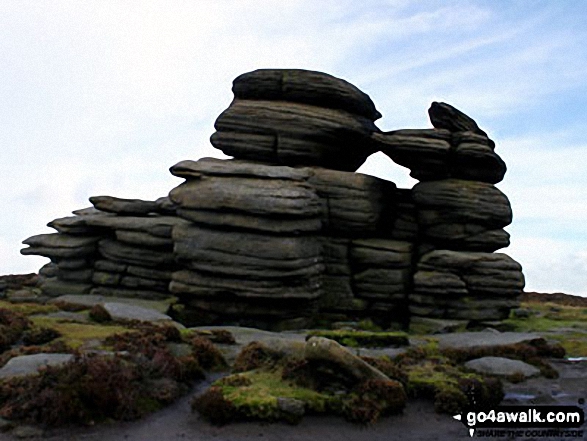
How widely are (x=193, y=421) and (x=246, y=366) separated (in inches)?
207

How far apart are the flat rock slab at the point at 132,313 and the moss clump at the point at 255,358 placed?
12.7m

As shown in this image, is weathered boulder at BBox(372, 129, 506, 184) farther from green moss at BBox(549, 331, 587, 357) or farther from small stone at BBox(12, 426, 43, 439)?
small stone at BBox(12, 426, 43, 439)

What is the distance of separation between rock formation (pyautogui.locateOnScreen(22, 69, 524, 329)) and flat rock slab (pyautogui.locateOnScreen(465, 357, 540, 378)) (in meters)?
16.3

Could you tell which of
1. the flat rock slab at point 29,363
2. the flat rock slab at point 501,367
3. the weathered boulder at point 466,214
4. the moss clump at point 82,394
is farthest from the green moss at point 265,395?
the weathered boulder at point 466,214

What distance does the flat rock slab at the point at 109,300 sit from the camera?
40594 millimetres

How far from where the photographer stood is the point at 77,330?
29.2 meters

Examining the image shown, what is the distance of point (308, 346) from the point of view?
→ 20.2 m

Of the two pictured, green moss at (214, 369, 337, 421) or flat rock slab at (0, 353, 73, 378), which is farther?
flat rock slab at (0, 353, 73, 378)

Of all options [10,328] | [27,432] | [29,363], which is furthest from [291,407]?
[10,328]

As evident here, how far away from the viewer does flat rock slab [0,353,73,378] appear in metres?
19.6

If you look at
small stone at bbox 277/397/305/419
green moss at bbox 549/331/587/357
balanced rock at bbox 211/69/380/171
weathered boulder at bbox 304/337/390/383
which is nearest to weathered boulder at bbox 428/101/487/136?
balanced rock at bbox 211/69/380/171

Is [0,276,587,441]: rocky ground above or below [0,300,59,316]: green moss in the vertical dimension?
below

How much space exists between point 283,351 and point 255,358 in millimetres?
1556

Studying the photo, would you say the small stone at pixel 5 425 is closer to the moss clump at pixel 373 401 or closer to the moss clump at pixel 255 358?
the moss clump at pixel 255 358
